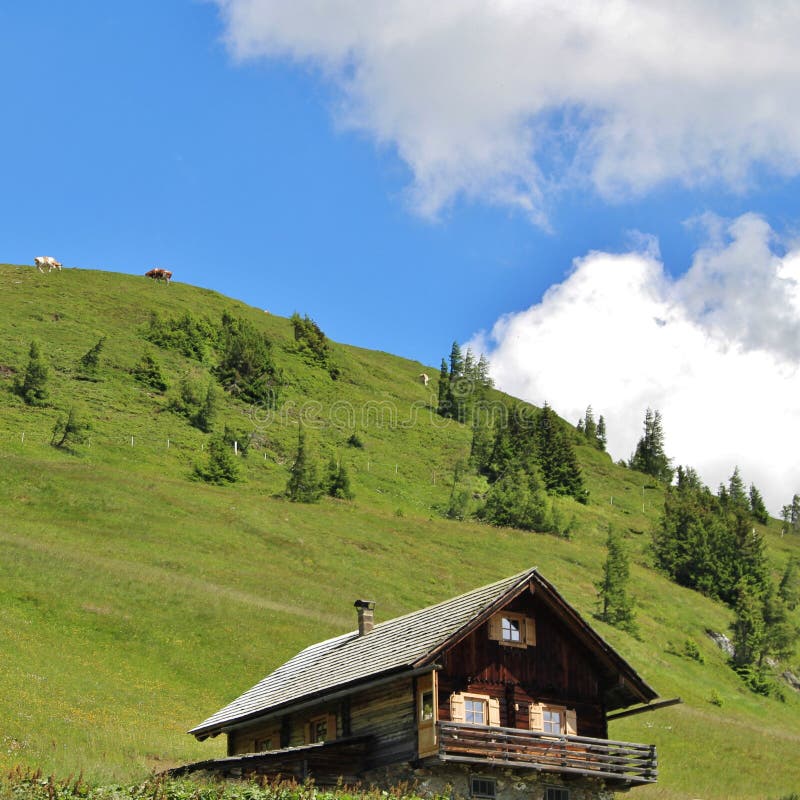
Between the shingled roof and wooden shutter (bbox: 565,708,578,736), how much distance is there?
1825mm

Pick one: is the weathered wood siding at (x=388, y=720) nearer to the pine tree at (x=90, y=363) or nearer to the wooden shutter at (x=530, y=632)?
the wooden shutter at (x=530, y=632)

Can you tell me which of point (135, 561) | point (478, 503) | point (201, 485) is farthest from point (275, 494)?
point (135, 561)

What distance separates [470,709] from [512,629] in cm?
291

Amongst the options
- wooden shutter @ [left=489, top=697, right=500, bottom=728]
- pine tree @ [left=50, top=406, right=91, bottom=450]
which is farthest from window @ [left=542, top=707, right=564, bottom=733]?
pine tree @ [left=50, top=406, right=91, bottom=450]

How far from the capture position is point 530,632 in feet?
104

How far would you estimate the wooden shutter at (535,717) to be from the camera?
101ft

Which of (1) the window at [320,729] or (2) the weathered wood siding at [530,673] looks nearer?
(2) the weathered wood siding at [530,673]

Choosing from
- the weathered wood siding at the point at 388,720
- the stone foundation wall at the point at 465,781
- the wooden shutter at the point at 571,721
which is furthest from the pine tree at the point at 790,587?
the weathered wood siding at the point at 388,720

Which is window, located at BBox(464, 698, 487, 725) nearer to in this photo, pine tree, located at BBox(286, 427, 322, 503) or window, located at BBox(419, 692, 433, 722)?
window, located at BBox(419, 692, 433, 722)

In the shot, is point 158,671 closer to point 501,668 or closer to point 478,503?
point 501,668

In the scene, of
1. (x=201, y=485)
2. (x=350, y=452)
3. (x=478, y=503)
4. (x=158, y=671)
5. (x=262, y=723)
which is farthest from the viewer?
(x=350, y=452)

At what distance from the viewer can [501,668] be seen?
3067 cm

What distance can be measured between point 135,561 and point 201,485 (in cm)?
Answer: 3200

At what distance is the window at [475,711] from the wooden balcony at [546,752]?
3.69 feet
